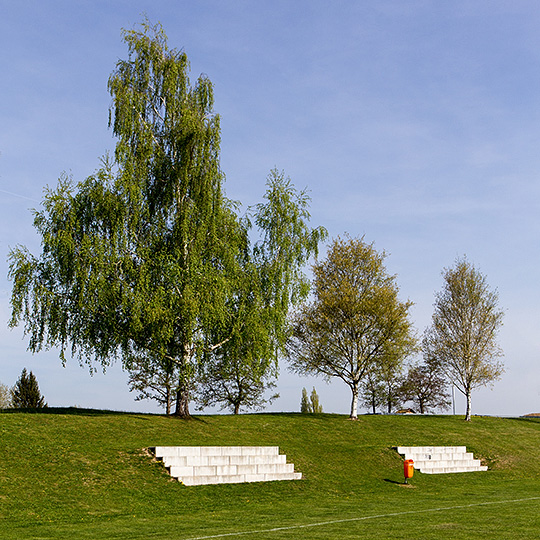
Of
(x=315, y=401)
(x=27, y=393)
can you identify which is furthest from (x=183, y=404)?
(x=315, y=401)

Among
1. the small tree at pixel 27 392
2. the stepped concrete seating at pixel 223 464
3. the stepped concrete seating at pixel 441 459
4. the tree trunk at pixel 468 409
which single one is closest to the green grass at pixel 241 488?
the stepped concrete seating at pixel 223 464

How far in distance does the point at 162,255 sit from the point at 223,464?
34.6 feet

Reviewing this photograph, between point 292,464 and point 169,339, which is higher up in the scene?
point 169,339

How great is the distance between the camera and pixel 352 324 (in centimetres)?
4331

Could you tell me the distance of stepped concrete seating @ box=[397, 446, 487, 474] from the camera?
3228 cm

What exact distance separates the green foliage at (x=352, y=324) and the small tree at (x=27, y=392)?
22963 millimetres

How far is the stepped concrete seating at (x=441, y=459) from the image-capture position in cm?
3228

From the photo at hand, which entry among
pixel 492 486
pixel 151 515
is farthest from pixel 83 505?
pixel 492 486

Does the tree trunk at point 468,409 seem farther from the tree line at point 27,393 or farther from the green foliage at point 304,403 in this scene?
the green foliage at point 304,403

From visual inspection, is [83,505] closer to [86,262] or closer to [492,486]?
[86,262]

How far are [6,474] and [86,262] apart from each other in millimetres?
11633

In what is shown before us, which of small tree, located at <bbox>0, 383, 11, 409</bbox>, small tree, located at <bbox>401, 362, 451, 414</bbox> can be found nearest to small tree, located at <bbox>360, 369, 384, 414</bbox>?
small tree, located at <bbox>401, 362, 451, 414</bbox>

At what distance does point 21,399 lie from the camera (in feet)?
170

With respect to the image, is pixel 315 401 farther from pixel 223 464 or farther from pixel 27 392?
pixel 223 464
